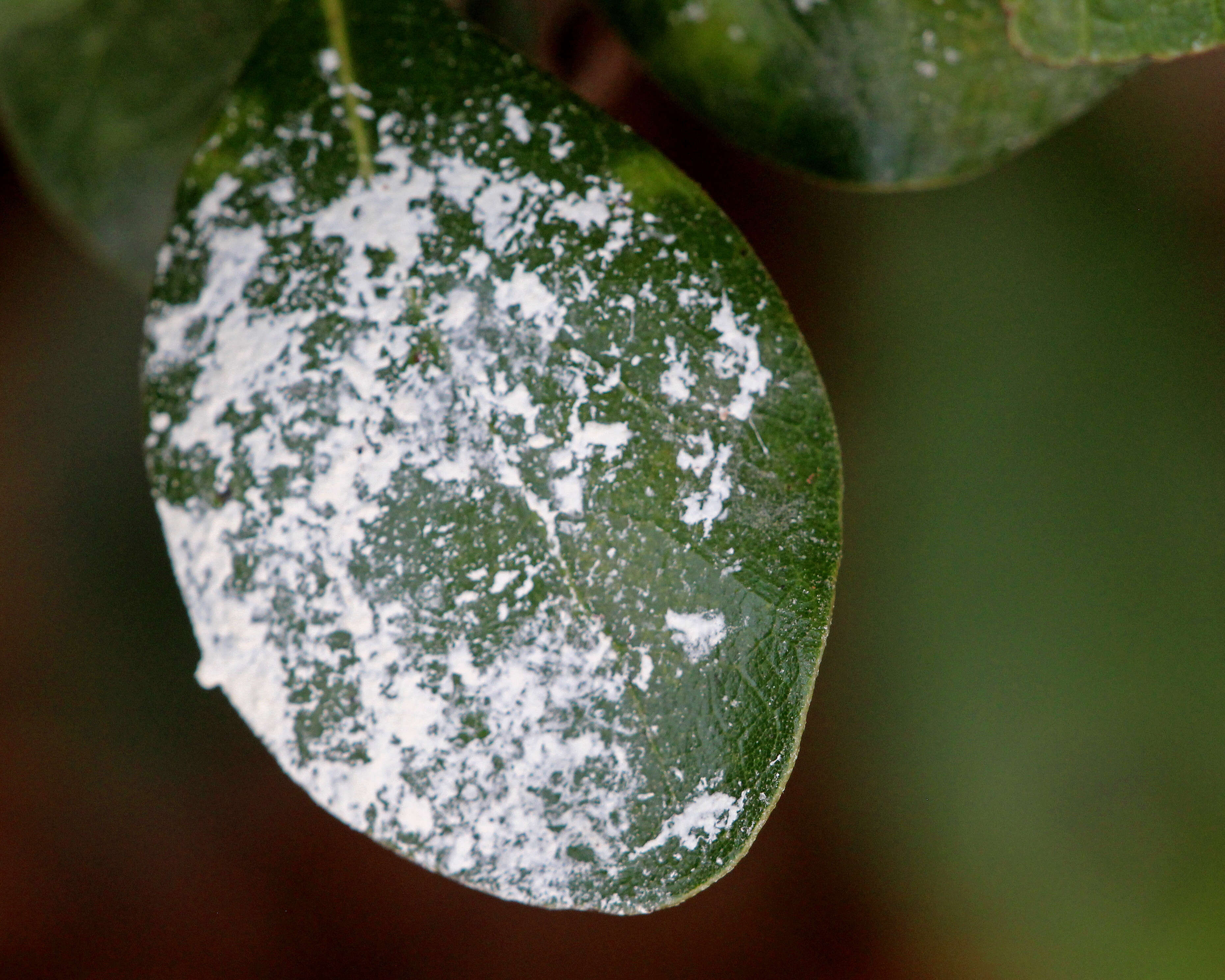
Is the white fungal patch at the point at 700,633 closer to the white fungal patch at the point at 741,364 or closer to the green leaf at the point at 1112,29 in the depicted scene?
the white fungal patch at the point at 741,364

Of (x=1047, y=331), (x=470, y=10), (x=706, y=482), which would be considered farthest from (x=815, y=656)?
(x=1047, y=331)

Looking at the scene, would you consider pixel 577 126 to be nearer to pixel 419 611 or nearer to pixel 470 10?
pixel 419 611

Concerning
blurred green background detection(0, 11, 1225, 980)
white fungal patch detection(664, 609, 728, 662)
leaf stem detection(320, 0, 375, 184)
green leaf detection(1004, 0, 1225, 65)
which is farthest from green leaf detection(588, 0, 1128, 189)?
blurred green background detection(0, 11, 1225, 980)

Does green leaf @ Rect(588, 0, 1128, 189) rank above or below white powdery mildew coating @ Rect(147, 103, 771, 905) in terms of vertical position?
above

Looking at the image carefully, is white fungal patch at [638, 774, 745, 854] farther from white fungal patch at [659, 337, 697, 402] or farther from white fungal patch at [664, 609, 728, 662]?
white fungal patch at [659, 337, 697, 402]

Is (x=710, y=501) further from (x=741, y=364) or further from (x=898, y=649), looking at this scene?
(x=898, y=649)

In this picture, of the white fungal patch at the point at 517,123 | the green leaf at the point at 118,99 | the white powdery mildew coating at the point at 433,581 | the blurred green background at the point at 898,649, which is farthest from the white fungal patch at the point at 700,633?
the blurred green background at the point at 898,649
